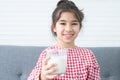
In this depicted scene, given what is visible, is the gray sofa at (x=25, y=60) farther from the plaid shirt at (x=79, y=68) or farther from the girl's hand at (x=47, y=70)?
the girl's hand at (x=47, y=70)

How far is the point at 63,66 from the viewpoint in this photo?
3.90ft

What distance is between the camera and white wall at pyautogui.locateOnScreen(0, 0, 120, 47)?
198 centimetres

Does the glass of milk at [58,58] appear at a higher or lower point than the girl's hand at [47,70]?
higher

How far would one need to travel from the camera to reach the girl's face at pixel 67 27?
1.46m

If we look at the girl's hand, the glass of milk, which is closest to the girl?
the girl's hand

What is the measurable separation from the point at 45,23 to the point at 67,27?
62cm

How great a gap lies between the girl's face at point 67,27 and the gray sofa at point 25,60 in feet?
1.16

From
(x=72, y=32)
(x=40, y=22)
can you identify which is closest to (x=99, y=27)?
(x=40, y=22)

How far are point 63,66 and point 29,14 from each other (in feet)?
3.13

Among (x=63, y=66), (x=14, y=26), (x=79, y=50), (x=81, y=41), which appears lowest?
(x=63, y=66)

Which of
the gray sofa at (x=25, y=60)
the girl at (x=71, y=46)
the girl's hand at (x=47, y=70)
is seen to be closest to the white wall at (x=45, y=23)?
the gray sofa at (x=25, y=60)

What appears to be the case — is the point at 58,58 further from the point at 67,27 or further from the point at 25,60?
the point at 25,60

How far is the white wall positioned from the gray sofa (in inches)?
9.0

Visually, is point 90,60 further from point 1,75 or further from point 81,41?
point 1,75
